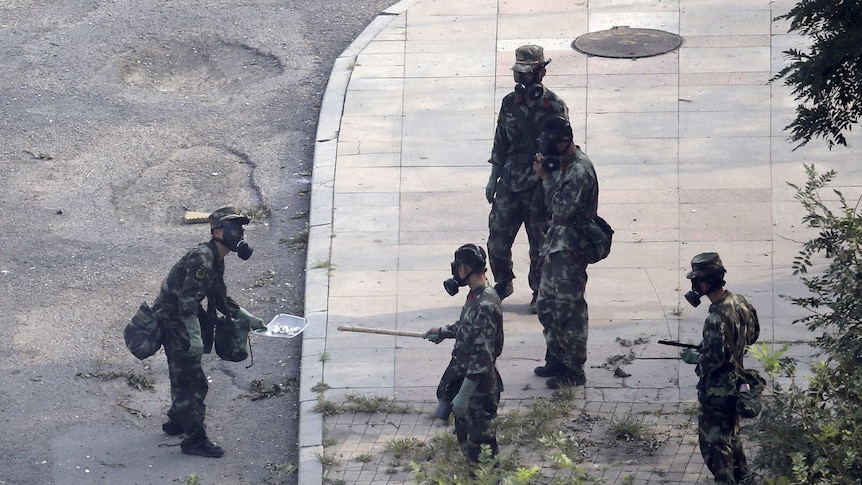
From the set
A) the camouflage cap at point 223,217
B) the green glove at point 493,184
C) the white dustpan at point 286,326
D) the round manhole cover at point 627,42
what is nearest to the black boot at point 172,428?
the white dustpan at point 286,326

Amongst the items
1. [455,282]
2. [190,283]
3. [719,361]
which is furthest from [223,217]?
[719,361]

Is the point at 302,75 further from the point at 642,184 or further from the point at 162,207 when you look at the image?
the point at 642,184

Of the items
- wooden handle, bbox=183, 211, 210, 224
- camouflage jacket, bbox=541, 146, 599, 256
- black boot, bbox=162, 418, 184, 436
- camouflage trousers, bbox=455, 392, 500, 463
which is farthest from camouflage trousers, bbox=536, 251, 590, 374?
wooden handle, bbox=183, 211, 210, 224

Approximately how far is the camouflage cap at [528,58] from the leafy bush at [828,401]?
3.20m

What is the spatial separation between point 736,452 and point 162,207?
6724mm

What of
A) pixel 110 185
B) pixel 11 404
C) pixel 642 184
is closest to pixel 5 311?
pixel 11 404

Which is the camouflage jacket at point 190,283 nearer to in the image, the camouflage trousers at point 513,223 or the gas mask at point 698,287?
the camouflage trousers at point 513,223

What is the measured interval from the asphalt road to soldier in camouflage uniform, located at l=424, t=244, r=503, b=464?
5.09 ft

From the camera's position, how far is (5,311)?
11.2m

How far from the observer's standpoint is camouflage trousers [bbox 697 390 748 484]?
8102mm

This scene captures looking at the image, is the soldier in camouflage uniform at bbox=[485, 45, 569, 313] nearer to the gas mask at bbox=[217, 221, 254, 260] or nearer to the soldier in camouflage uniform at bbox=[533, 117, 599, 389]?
the soldier in camouflage uniform at bbox=[533, 117, 599, 389]

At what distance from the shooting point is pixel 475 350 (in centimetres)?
827

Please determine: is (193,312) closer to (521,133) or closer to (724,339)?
(521,133)

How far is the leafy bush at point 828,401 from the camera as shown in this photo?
20.7 ft
